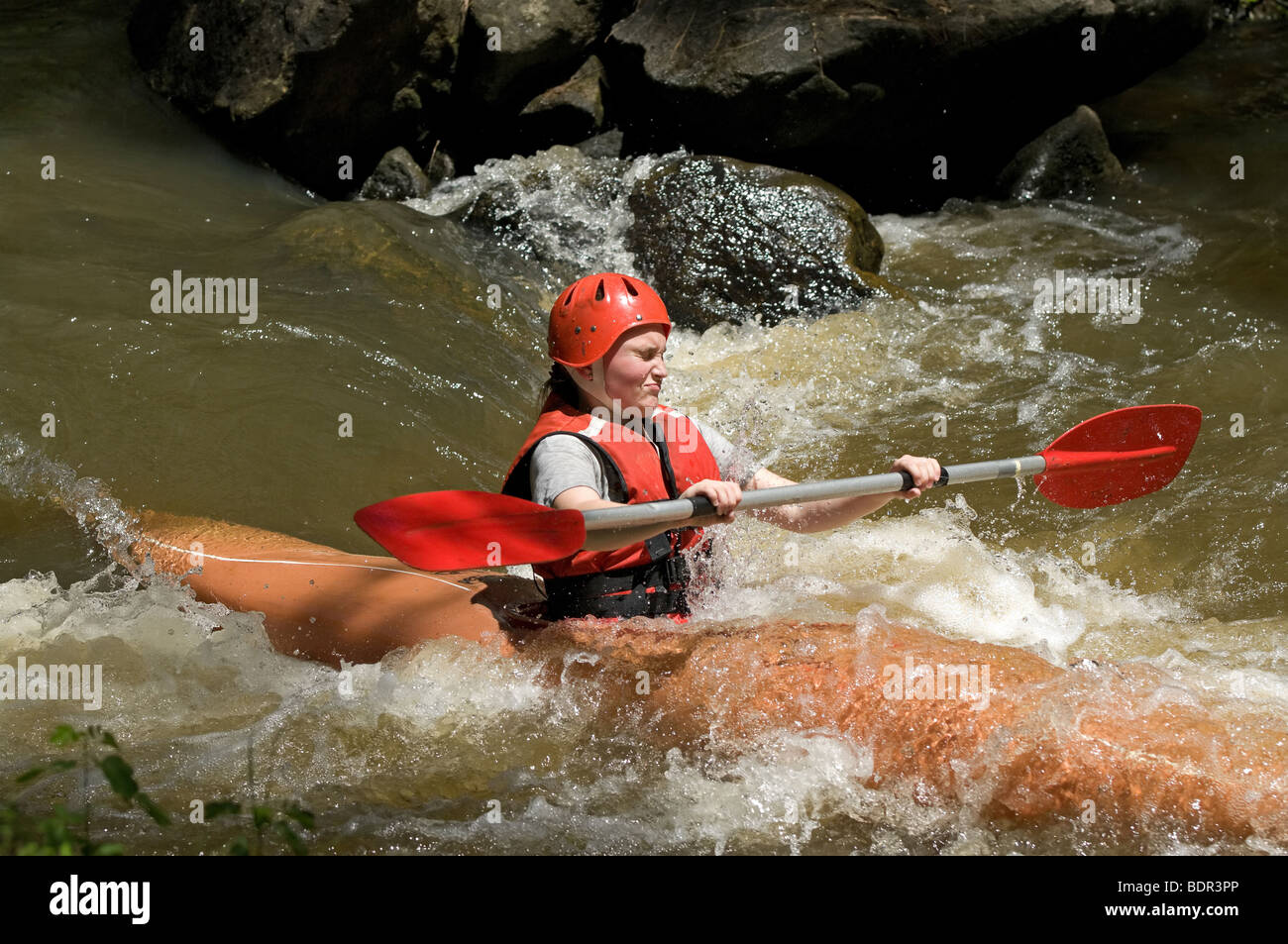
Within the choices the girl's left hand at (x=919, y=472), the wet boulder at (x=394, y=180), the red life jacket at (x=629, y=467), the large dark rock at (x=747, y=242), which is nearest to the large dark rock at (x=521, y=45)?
the wet boulder at (x=394, y=180)

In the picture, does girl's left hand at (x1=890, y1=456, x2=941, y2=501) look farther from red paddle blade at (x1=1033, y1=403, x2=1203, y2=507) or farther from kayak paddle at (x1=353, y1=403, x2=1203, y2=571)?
red paddle blade at (x1=1033, y1=403, x2=1203, y2=507)

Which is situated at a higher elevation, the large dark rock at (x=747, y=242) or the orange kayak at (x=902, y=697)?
the large dark rock at (x=747, y=242)

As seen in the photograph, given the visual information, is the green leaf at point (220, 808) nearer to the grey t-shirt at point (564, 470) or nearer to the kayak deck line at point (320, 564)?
the grey t-shirt at point (564, 470)

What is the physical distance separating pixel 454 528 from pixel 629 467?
456 mm

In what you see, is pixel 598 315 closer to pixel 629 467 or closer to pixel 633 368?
pixel 633 368

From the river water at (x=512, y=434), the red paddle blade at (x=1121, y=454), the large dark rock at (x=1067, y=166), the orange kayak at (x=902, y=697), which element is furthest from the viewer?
the large dark rock at (x=1067, y=166)

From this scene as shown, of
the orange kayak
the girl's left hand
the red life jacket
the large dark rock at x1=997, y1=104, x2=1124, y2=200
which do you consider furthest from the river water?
the girl's left hand

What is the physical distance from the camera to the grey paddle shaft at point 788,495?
2801 millimetres

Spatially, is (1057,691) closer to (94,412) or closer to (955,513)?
(955,513)

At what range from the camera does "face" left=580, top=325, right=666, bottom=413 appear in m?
3.09

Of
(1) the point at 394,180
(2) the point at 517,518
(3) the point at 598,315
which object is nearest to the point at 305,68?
(1) the point at 394,180

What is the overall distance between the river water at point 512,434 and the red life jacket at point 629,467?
27 cm

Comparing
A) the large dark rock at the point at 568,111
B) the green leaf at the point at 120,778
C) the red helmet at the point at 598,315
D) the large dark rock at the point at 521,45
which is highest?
the large dark rock at the point at 521,45
